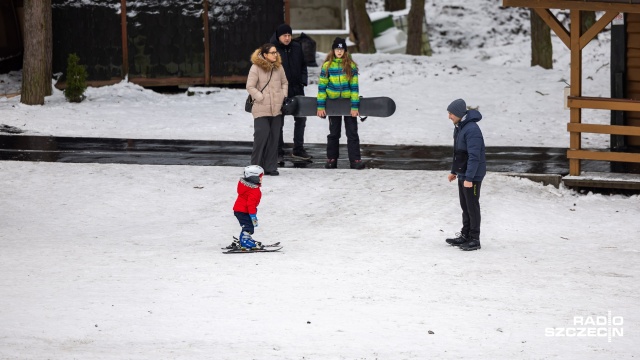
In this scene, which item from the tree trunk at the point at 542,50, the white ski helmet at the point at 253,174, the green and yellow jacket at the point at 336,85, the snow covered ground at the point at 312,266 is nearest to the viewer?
the snow covered ground at the point at 312,266

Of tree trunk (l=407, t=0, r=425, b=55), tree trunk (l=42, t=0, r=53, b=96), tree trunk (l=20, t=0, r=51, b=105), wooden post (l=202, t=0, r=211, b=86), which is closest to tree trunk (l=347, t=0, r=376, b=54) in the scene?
tree trunk (l=407, t=0, r=425, b=55)

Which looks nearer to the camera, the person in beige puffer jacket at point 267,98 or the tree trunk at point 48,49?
the person in beige puffer jacket at point 267,98

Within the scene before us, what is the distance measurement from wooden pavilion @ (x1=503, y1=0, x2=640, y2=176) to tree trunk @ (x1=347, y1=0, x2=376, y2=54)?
15.3 meters

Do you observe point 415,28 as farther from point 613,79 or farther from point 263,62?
point 263,62

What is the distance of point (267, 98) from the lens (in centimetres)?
1502

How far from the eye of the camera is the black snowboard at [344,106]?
1556 cm

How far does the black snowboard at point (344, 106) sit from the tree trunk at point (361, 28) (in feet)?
51.6

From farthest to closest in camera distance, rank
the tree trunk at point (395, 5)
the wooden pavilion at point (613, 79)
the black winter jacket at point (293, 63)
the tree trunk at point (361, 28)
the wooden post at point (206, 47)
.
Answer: the tree trunk at point (395, 5), the tree trunk at point (361, 28), the wooden post at point (206, 47), the black winter jacket at point (293, 63), the wooden pavilion at point (613, 79)

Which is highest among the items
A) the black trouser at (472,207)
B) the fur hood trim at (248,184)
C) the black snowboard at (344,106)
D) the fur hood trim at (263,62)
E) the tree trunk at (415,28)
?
the tree trunk at (415,28)

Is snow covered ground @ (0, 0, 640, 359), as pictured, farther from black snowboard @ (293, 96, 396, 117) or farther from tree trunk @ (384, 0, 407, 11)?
tree trunk @ (384, 0, 407, 11)

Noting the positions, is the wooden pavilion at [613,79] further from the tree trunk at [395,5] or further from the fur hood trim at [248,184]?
the tree trunk at [395,5]

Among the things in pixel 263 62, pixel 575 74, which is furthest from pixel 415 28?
pixel 263 62

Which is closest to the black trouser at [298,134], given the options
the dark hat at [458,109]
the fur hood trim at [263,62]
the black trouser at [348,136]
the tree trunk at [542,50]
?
the black trouser at [348,136]

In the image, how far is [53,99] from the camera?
2242 centimetres
